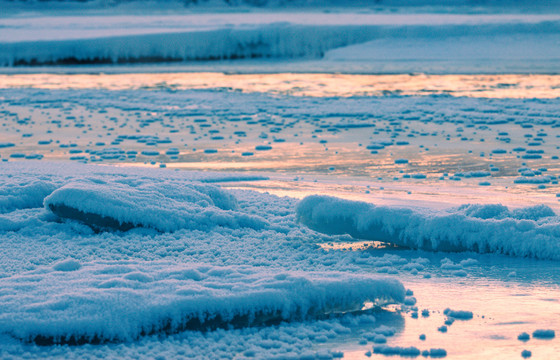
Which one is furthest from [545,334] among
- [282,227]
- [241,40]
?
[241,40]

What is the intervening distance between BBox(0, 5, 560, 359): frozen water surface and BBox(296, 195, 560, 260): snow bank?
0.01 meters

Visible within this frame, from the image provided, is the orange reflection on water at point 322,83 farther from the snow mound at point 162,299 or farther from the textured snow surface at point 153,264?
the snow mound at point 162,299

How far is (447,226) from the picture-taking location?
17.1 feet

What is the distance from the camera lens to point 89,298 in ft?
12.6

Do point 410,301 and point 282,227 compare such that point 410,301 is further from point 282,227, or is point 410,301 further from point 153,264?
point 282,227

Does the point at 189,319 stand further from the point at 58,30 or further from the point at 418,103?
the point at 58,30

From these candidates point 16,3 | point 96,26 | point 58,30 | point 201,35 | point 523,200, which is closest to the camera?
point 523,200

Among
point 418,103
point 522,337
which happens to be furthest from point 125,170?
point 418,103

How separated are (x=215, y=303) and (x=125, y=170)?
13.5ft

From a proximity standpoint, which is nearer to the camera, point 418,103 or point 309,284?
point 309,284

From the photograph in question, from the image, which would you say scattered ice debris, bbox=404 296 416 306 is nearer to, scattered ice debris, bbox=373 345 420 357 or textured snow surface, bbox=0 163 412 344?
textured snow surface, bbox=0 163 412 344

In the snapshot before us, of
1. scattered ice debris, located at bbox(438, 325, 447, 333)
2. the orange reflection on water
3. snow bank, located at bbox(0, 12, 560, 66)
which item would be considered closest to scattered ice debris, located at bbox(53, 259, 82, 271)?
scattered ice debris, located at bbox(438, 325, 447, 333)

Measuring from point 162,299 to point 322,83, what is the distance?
14.4m

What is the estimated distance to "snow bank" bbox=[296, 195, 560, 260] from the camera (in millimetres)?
5098
